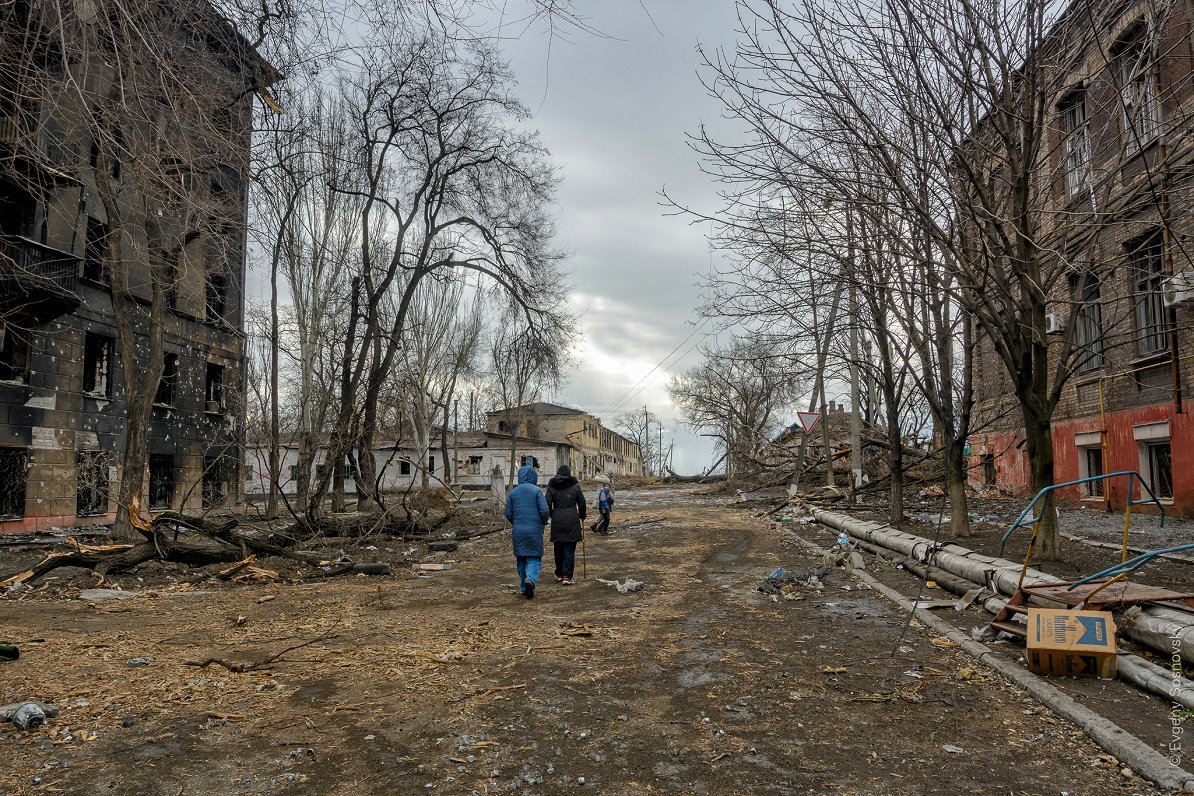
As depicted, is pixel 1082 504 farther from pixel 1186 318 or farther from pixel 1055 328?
pixel 1186 318

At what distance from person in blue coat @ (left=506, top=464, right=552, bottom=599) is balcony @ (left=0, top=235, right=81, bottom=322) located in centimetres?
1244

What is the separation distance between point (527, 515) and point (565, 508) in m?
1.26

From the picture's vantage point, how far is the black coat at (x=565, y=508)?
1026cm

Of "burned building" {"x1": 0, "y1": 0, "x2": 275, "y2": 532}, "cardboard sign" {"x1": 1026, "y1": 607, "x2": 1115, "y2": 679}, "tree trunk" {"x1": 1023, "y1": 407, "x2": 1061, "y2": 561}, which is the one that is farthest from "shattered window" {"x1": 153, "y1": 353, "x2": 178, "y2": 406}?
"cardboard sign" {"x1": 1026, "y1": 607, "x2": 1115, "y2": 679}

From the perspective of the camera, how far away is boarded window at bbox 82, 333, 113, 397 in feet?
70.1

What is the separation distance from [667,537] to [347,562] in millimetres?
7629

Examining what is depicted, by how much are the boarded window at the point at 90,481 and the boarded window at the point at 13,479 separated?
4.26ft

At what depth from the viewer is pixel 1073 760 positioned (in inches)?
146

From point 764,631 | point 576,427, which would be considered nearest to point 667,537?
point 764,631

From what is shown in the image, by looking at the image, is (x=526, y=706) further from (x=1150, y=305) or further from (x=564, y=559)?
(x=1150, y=305)

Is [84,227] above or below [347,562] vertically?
above

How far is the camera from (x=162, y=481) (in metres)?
24.2

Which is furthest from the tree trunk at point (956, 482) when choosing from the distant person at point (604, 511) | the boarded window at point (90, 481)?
the boarded window at point (90, 481)

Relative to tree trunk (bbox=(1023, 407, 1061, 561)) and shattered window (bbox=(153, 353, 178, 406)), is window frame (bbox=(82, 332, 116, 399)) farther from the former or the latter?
tree trunk (bbox=(1023, 407, 1061, 561))
